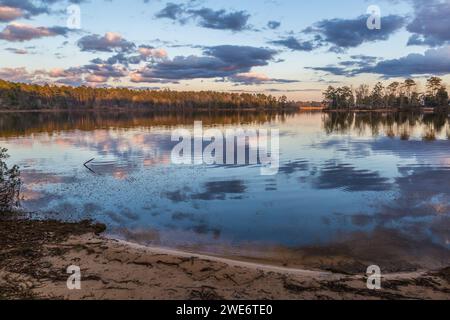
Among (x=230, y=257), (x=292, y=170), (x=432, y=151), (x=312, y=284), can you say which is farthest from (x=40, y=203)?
(x=432, y=151)

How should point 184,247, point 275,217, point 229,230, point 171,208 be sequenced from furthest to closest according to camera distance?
point 171,208 < point 275,217 < point 229,230 < point 184,247

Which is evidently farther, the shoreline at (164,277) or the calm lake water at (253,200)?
the calm lake water at (253,200)

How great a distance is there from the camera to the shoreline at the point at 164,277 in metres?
7.86

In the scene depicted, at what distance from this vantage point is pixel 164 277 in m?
8.81

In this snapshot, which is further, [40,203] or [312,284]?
[40,203]

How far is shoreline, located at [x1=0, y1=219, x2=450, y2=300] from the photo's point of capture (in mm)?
7859

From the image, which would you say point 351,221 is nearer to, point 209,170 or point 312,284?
point 312,284

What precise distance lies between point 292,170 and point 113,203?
40.2ft

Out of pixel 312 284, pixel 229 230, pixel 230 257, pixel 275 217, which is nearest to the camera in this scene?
pixel 312 284

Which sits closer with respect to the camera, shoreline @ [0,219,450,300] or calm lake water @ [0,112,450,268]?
shoreline @ [0,219,450,300]

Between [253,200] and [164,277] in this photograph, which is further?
[253,200]

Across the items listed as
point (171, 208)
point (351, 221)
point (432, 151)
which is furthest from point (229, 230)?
point (432, 151)

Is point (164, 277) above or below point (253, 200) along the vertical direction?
below
